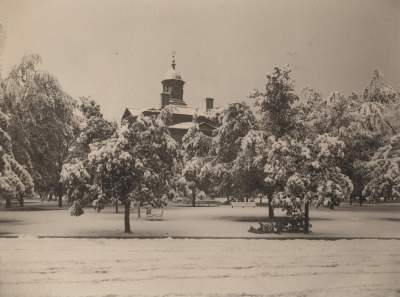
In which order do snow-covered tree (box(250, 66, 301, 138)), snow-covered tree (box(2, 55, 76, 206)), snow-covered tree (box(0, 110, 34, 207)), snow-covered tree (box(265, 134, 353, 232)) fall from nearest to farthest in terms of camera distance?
1. snow-covered tree (box(0, 110, 34, 207))
2. snow-covered tree (box(2, 55, 76, 206))
3. snow-covered tree (box(265, 134, 353, 232))
4. snow-covered tree (box(250, 66, 301, 138))

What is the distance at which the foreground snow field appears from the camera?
22.5 ft

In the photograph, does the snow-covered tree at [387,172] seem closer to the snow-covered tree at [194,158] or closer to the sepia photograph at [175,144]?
the sepia photograph at [175,144]

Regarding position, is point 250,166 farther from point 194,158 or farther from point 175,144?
point 194,158

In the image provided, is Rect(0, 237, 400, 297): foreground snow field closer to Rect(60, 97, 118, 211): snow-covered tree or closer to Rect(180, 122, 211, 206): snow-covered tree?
Rect(60, 97, 118, 211): snow-covered tree

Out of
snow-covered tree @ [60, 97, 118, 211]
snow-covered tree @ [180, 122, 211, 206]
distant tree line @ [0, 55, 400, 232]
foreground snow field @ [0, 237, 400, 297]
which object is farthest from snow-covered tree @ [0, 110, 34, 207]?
snow-covered tree @ [180, 122, 211, 206]

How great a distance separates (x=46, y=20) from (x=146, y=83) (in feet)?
6.25

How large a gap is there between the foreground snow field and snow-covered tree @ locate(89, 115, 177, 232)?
208cm

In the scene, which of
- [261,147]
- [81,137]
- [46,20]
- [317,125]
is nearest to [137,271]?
[46,20]

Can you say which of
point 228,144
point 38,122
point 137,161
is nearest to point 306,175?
point 137,161

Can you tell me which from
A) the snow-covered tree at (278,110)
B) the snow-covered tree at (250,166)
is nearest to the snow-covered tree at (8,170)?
the snow-covered tree at (250,166)

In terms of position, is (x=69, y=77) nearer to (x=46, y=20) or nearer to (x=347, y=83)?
(x=46, y=20)

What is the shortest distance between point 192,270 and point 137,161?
4.18 meters

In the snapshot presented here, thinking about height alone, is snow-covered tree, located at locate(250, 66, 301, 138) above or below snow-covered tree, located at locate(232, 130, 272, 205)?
above

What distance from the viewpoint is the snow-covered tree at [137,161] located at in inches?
437
